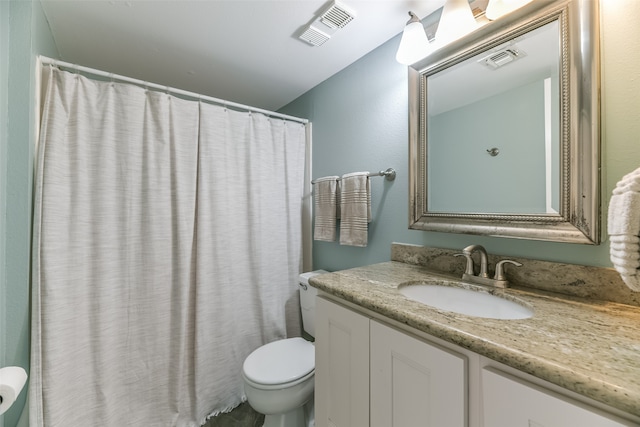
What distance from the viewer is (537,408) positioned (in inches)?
18.9

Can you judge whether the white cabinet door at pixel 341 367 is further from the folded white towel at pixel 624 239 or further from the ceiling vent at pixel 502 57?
the ceiling vent at pixel 502 57

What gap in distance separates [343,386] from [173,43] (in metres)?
1.92

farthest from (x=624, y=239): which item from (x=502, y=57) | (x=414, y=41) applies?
(x=414, y=41)

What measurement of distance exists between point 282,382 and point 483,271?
40.0 inches

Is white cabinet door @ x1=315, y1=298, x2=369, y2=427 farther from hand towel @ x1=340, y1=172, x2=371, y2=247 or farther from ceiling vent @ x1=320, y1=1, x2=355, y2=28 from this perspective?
ceiling vent @ x1=320, y1=1, x2=355, y2=28

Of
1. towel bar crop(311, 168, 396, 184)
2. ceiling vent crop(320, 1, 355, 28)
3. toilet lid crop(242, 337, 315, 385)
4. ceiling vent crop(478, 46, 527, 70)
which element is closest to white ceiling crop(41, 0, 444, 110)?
ceiling vent crop(320, 1, 355, 28)

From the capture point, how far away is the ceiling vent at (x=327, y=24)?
1.16m

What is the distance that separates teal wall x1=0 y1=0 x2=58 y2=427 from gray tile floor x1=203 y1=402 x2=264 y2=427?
34.1 inches

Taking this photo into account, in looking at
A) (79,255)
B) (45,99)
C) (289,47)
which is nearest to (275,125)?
(289,47)

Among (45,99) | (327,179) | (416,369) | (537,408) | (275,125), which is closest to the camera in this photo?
(537,408)

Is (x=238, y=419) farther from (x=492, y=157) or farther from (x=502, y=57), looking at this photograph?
(x=502, y=57)

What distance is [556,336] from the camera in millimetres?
561

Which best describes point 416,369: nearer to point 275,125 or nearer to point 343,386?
point 343,386

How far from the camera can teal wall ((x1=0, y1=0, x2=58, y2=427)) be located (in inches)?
38.6
